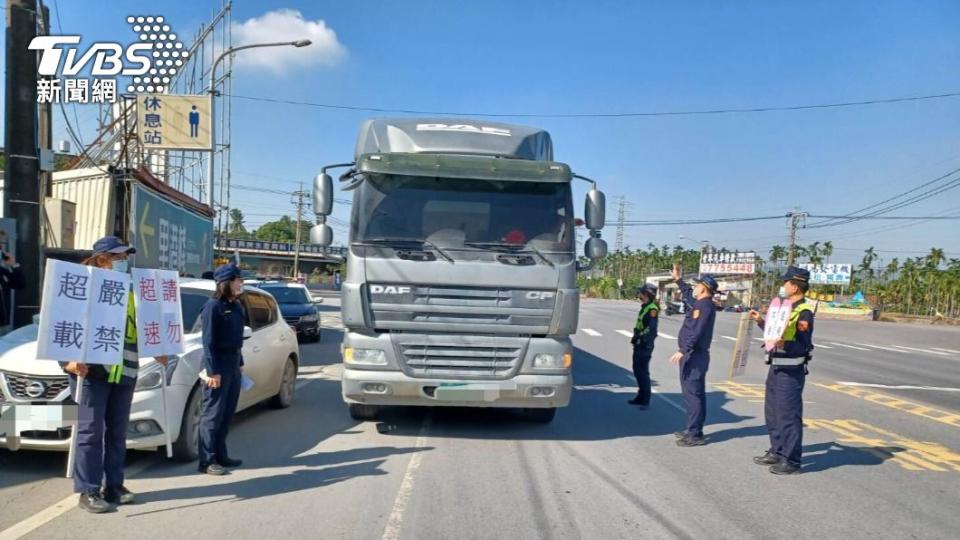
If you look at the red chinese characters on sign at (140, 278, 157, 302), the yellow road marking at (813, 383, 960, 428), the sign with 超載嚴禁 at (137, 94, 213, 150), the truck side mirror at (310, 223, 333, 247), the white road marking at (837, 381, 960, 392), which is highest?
the sign with 超載嚴禁 at (137, 94, 213, 150)

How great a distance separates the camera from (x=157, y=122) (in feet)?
55.2

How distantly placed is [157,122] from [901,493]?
56.7 ft

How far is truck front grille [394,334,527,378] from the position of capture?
6652mm

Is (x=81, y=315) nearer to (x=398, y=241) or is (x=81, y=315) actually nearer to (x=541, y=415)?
(x=398, y=241)

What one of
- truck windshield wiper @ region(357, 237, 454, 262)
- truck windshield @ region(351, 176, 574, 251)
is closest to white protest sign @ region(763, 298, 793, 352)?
truck windshield @ region(351, 176, 574, 251)

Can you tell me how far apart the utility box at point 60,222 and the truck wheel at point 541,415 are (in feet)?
29.6

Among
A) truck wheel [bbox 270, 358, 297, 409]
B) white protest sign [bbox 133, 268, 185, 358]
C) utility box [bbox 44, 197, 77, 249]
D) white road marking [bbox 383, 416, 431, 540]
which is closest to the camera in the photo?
white road marking [bbox 383, 416, 431, 540]

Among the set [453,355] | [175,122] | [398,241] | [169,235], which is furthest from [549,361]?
[175,122]

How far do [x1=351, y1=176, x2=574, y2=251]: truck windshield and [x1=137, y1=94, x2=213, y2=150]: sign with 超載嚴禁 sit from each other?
11.9 m

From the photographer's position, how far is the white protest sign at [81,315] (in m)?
4.28

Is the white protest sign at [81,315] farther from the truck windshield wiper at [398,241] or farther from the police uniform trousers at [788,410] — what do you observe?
the police uniform trousers at [788,410]

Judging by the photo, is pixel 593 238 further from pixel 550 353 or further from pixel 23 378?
pixel 23 378

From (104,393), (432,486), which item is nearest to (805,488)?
(432,486)

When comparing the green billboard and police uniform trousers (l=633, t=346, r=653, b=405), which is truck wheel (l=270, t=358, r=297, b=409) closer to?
police uniform trousers (l=633, t=346, r=653, b=405)
